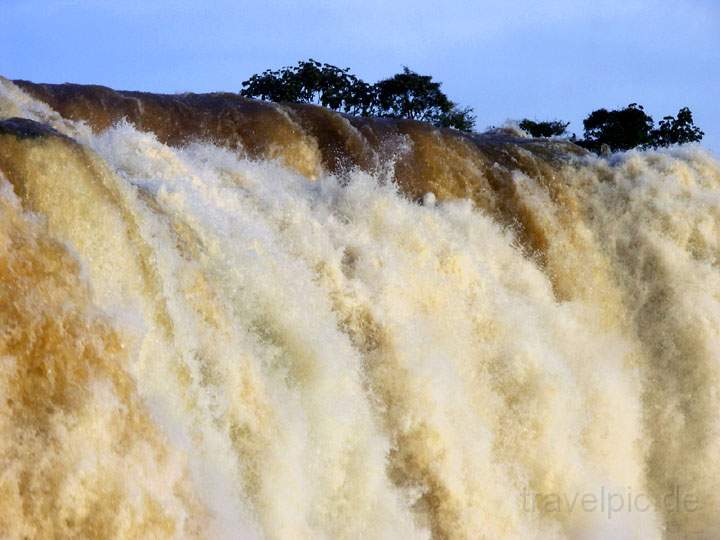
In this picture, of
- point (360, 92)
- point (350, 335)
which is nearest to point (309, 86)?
point (360, 92)

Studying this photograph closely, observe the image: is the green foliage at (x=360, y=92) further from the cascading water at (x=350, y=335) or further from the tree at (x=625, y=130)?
the cascading water at (x=350, y=335)

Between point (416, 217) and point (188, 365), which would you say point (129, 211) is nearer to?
point (188, 365)

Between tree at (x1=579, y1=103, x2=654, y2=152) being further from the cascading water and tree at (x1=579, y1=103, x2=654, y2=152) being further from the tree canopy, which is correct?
the cascading water

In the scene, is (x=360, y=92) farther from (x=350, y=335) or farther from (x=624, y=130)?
(x=350, y=335)

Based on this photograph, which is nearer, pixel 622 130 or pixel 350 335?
pixel 350 335

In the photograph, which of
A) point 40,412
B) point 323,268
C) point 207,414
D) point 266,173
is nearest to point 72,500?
point 40,412

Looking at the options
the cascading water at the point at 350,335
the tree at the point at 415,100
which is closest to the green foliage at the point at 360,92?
the tree at the point at 415,100
